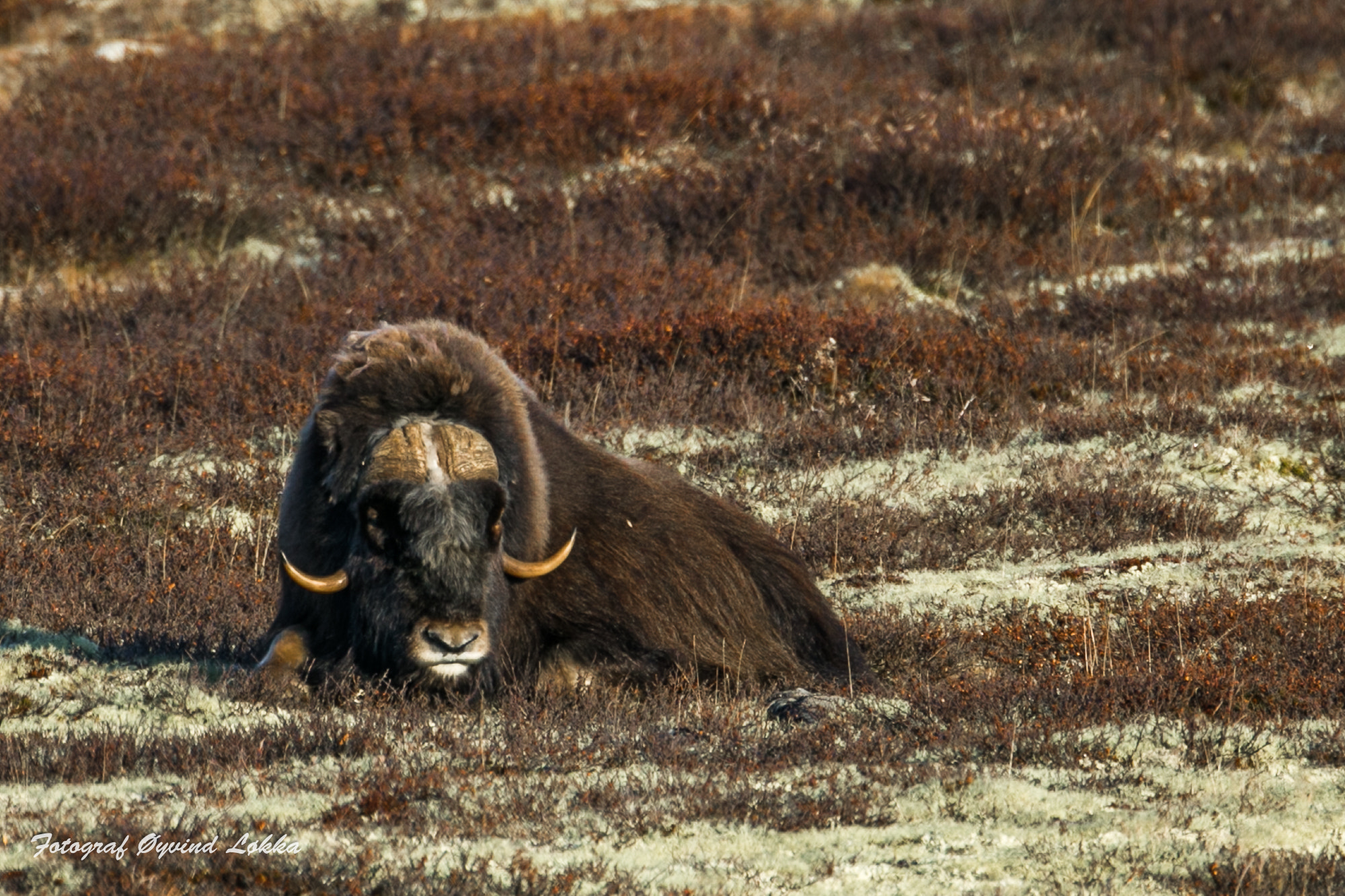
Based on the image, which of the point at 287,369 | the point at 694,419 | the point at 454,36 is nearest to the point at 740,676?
the point at 694,419

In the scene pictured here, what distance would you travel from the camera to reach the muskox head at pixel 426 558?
5.01 metres

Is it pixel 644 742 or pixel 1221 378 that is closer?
pixel 644 742

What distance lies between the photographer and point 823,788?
14.6 feet

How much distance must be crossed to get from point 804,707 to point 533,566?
Result: 109cm

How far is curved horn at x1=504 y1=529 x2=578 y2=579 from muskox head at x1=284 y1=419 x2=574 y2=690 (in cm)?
5

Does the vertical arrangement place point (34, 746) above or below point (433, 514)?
below

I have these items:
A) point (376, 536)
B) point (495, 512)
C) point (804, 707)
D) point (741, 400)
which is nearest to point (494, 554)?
point (495, 512)

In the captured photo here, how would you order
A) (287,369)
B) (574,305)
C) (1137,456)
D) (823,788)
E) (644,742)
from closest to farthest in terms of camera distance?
(823,788) < (644,742) < (1137,456) < (287,369) < (574,305)

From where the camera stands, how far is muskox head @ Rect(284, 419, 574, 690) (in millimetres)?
5008

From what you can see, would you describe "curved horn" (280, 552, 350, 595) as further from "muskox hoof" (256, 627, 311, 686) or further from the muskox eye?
"muskox hoof" (256, 627, 311, 686)

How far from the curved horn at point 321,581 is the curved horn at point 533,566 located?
1.84ft

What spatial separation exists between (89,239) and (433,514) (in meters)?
8.62

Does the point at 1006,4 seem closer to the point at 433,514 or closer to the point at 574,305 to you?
the point at 574,305

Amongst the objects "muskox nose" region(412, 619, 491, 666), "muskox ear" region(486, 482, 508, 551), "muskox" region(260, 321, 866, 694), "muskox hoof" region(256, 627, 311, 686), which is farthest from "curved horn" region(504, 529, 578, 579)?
"muskox hoof" region(256, 627, 311, 686)
